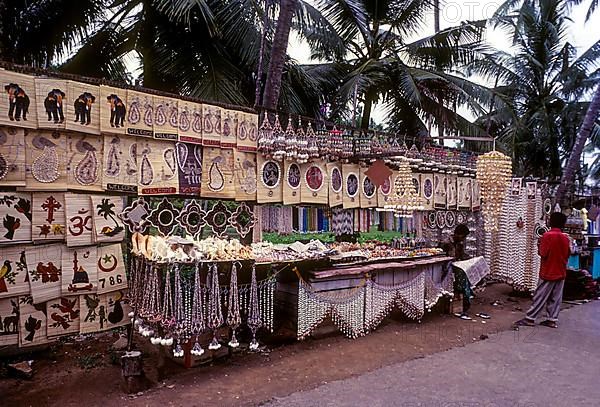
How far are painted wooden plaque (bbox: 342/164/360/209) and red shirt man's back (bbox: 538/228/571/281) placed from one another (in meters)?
2.88

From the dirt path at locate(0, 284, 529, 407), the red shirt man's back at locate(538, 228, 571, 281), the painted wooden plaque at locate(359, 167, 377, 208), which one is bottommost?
the dirt path at locate(0, 284, 529, 407)

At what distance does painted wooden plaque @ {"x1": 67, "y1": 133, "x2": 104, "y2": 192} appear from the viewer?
4676mm

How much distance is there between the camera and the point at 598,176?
2152 centimetres

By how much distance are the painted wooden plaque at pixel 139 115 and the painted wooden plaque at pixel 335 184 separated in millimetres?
2591

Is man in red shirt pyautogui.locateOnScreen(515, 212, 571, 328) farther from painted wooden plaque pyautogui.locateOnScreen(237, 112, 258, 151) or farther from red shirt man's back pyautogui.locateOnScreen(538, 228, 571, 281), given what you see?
painted wooden plaque pyautogui.locateOnScreen(237, 112, 258, 151)

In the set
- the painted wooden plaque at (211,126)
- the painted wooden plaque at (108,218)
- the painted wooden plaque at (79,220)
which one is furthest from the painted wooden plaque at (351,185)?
the painted wooden plaque at (79,220)

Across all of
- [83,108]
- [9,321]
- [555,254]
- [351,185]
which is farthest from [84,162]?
[555,254]

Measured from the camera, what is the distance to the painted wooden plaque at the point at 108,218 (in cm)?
485

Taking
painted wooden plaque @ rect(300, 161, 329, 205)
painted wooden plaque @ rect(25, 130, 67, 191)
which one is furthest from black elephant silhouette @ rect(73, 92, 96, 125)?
painted wooden plaque @ rect(300, 161, 329, 205)

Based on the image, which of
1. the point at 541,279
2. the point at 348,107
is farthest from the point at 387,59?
the point at 541,279

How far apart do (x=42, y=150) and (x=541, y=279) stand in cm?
688

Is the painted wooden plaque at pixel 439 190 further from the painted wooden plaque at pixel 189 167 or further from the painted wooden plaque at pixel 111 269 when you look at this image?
the painted wooden plaque at pixel 111 269

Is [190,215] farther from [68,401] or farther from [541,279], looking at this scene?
[541,279]

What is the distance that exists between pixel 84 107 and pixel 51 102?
294mm
